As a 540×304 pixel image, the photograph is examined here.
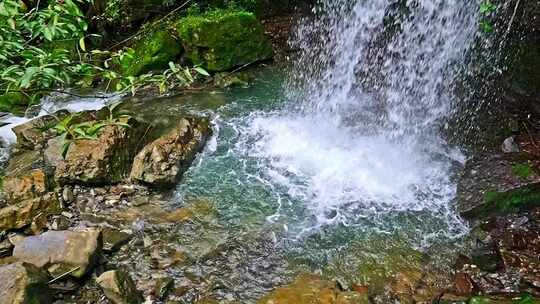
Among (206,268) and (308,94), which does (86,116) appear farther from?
(308,94)

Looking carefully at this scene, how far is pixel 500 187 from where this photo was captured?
17.8 ft

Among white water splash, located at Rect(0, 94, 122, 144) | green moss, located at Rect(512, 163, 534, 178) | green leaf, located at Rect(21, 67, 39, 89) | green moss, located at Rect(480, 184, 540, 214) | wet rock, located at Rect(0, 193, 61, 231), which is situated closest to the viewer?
green leaf, located at Rect(21, 67, 39, 89)

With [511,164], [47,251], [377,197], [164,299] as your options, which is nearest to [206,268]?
[164,299]

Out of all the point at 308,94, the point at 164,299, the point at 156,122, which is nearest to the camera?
the point at 164,299

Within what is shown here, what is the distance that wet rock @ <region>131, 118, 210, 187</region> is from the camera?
574 cm

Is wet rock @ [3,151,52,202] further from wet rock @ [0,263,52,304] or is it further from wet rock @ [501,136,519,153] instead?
wet rock @ [501,136,519,153]

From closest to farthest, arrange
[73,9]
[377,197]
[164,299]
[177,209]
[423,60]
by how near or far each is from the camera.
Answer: [73,9]
[164,299]
[177,209]
[377,197]
[423,60]

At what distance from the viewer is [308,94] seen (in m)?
8.23

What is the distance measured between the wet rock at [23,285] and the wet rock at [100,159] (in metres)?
1.77

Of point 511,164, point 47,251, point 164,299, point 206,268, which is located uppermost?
point 511,164

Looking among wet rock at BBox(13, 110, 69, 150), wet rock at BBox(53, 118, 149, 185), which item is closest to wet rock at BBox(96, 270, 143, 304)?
wet rock at BBox(53, 118, 149, 185)

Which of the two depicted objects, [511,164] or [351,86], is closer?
[511,164]

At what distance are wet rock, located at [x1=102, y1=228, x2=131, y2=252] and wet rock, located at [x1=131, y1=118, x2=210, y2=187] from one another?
0.87 meters

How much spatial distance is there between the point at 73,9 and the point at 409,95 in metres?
5.91
